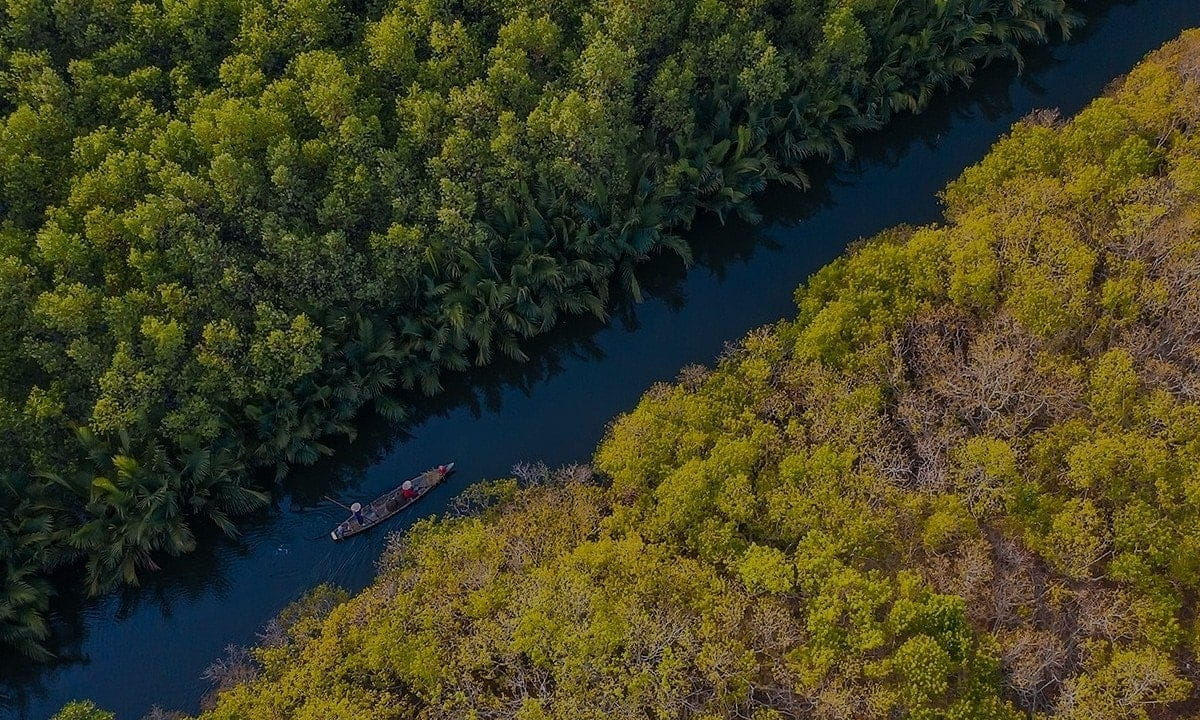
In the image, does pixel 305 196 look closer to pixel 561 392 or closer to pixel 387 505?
pixel 387 505

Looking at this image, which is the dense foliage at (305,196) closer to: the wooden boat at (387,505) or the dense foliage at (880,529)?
the wooden boat at (387,505)

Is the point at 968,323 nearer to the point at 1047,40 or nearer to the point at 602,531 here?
the point at 602,531

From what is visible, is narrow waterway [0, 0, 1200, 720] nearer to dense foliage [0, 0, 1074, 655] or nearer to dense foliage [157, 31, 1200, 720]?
dense foliage [0, 0, 1074, 655]

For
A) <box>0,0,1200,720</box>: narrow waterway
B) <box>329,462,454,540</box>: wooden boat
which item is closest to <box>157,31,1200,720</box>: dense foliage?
<box>329,462,454,540</box>: wooden boat

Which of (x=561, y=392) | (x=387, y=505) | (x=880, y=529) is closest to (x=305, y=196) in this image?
(x=387, y=505)

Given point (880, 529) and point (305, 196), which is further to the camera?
point (305, 196)
